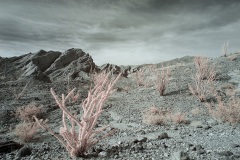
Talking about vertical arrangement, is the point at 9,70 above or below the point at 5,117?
above

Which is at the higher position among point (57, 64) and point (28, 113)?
point (57, 64)

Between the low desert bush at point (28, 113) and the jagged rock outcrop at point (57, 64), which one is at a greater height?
the jagged rock outcrop at point (57, 64)

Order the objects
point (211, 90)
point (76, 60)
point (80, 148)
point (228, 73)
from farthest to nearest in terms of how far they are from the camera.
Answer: point (76, 60), point (228, 73), point (211, 90), point (80, 148)

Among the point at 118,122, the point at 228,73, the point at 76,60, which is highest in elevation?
the point at 76,60

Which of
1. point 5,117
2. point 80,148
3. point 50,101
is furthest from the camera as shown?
point 50,101

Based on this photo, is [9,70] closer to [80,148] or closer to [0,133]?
[0,133]

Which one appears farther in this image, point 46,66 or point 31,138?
point 46,66

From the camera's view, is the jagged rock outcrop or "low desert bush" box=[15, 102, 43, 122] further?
the jagged rock outcrop

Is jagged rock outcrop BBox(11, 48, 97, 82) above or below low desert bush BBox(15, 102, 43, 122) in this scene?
above

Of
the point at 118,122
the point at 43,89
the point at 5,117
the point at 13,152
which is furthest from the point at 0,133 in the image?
the point at 43,89

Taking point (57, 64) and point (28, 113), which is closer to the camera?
point (28, 113)

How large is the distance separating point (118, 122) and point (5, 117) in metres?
3.38

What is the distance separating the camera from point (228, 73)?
13172mm

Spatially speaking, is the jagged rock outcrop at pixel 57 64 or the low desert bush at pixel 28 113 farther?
the jagged rock outcrop at pixel 57 64
